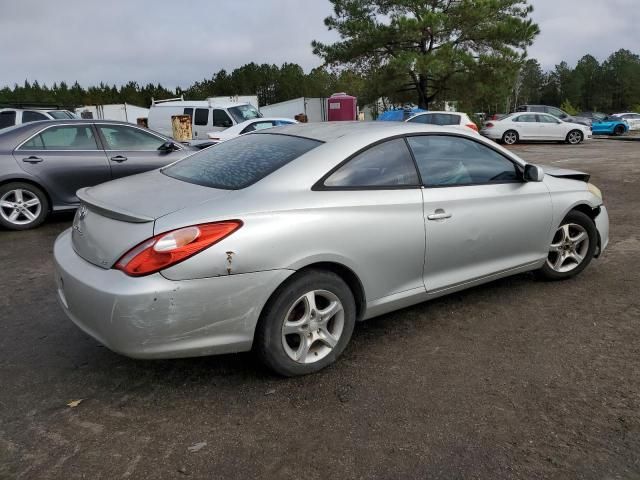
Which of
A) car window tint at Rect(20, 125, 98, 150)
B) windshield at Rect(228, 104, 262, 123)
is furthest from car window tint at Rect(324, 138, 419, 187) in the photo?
windshield at Rect(228, 104, 262, 123)

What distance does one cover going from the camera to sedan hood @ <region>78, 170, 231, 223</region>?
2.82m

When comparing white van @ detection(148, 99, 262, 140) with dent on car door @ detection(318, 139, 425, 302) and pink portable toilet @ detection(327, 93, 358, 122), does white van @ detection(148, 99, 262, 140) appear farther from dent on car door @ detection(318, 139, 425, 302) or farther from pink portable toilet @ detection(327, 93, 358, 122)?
dent on car door @ detection(318, 139, 425, 302)

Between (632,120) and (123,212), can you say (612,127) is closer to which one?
(632,120)

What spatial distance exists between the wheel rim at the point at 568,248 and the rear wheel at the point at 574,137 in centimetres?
2178

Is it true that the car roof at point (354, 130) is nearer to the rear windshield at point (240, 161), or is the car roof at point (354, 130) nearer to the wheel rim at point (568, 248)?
the rear windshield at point (240, 161)

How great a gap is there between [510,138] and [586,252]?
822 inches

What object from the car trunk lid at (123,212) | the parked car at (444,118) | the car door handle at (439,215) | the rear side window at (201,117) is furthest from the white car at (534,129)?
the car trunk lid at (123,212)

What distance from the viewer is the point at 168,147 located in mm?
7855

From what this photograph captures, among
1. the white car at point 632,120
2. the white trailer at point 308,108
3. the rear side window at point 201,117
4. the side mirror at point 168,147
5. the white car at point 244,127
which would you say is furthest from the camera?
the white trailer at point 308,108

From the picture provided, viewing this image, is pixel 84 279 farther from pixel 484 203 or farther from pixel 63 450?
pixel 484 203

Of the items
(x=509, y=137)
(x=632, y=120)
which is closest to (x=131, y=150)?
(x=509, y=137)

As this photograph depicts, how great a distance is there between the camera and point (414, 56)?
27906 millimetres

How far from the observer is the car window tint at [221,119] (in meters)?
16.2

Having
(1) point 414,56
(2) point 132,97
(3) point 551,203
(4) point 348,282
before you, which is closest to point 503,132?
(1) point 414,56
